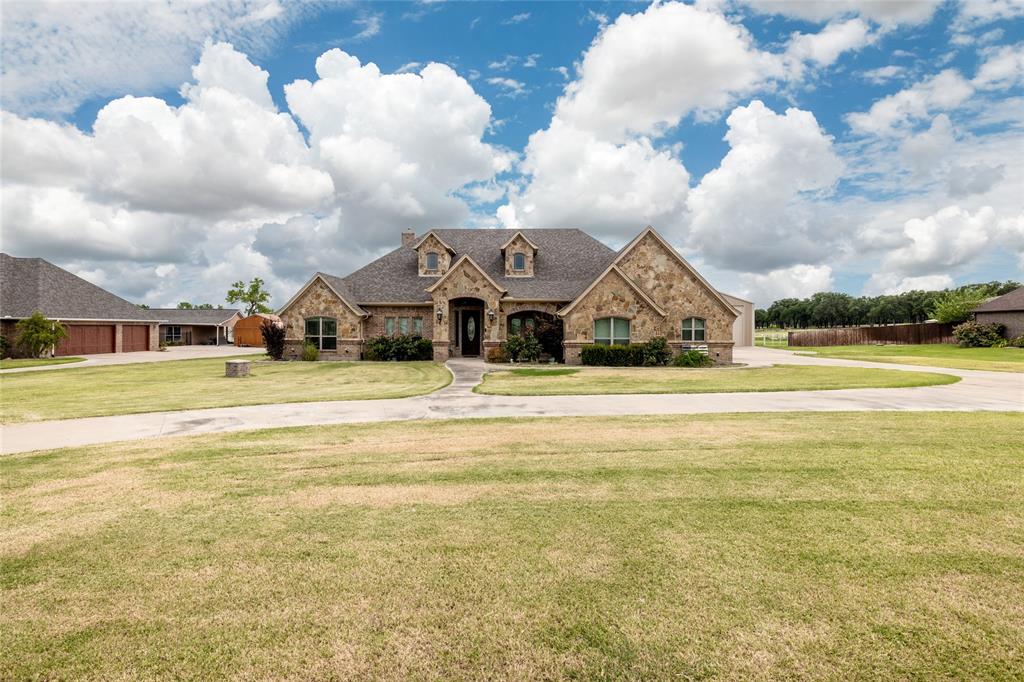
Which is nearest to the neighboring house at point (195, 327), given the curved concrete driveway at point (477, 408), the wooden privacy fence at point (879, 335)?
the curved concrete driveway at point (477, 408)

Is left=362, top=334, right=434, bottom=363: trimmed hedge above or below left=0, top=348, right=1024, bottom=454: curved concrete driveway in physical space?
above

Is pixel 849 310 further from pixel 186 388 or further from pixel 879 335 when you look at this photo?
pixel 186 388

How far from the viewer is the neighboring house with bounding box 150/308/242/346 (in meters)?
63.5

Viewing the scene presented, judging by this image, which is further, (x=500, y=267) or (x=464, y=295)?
(x=500, y=267)

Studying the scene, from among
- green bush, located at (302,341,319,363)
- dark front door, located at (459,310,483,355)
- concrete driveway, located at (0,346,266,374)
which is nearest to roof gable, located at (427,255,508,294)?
dark front door, located at (459,310,483,355)

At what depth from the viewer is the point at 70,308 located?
3816 cm

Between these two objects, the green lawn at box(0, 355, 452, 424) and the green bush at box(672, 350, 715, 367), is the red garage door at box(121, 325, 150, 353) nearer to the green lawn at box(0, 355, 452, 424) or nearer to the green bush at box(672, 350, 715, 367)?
the green lawn at box(0, 355, 452, 424)

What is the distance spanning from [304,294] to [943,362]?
3556cm

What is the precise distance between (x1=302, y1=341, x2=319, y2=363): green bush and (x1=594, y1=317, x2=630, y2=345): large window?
52.8 ft

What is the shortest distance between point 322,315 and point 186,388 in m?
13.4

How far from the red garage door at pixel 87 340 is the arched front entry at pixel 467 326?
1157 inches

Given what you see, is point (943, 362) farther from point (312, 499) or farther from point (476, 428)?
point (312, 499)

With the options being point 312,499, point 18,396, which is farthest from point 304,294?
A: point 312,499

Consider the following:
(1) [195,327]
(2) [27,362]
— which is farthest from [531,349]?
(1) [195,327]
